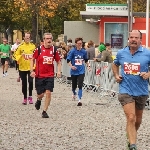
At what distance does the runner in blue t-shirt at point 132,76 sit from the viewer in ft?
29.9

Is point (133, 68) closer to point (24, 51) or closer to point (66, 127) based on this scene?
point (66, 127)

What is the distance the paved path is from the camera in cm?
1003

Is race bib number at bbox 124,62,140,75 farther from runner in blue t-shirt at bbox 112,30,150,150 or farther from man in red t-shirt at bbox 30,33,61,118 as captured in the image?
man in red t-shirt at bbox 30,33,61,118

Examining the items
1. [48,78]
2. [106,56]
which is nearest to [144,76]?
[48,78]

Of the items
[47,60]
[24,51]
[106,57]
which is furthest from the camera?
[106,57]

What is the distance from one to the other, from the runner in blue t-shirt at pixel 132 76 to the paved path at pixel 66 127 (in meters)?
0.77

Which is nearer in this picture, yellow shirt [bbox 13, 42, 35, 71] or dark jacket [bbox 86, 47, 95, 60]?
yellow shirt [bbox 13, 42, 35, 71]

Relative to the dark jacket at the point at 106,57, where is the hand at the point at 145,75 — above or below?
above

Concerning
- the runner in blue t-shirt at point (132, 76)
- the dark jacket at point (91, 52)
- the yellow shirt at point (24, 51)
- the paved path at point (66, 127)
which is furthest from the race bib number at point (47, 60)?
the dark jacket at point (91, 52)

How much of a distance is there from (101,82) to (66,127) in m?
→ 8.74

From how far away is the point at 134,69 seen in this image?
9.17 m

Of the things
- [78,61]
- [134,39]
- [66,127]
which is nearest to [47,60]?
[66,127]

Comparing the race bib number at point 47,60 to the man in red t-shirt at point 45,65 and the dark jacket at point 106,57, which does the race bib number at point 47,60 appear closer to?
the man in red t-shirt at point 45,65

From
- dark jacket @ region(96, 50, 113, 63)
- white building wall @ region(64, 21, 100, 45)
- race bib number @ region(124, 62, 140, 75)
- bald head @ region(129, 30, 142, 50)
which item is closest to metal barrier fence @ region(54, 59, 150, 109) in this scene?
dark jacket @ region(96, 50, 113, 63)
